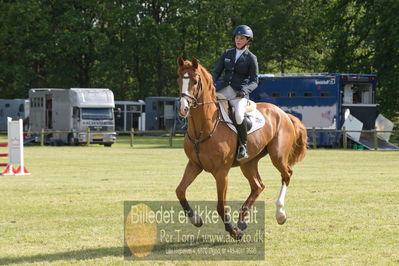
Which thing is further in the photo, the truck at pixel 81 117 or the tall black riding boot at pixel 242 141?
the truck at pixel 81 117

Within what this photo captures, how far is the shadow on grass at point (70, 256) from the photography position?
9.24 metres

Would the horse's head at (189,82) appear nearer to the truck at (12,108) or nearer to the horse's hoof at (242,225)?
the horse's hoof at (242,225)

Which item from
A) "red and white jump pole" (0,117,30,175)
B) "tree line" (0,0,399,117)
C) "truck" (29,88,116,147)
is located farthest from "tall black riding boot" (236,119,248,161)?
"tree line" (0,0,399,117)

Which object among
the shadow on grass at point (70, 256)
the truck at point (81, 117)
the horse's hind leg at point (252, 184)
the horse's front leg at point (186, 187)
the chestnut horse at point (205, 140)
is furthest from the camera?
the truck at point (81, 117)

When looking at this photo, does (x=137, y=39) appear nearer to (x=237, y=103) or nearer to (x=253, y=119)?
(x=253, y=119)

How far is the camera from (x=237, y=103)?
11.1 metres

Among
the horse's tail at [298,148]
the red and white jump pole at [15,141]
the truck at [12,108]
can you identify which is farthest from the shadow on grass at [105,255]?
the truck at [12,108]

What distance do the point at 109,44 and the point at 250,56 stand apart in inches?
2270

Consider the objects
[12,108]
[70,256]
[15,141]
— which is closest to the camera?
[70,256]

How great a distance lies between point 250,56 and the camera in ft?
37.1

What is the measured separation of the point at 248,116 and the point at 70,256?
339cm

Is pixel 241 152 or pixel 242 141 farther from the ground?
pixel 242 141

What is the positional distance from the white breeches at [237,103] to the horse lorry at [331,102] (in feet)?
95.4

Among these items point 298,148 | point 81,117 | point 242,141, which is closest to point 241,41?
point 242,141
